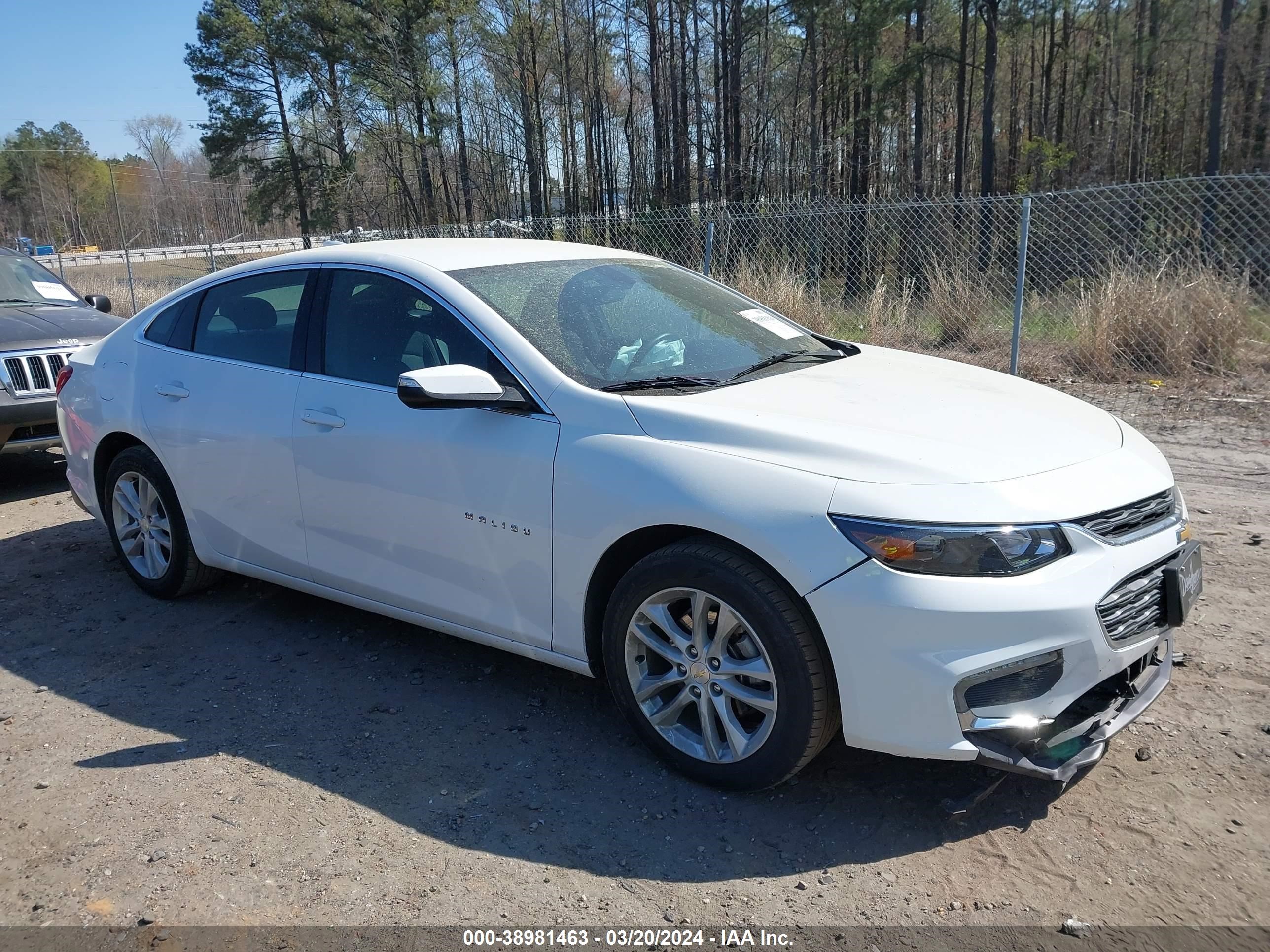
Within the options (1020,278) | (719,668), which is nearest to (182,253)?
(1020,278)

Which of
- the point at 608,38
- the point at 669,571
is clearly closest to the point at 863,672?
the point at 669,571

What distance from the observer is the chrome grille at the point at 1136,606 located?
262 centimetres

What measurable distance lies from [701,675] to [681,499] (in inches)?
22.1

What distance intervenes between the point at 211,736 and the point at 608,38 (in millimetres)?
30736

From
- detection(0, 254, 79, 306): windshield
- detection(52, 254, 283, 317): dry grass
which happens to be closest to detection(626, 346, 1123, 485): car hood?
detection(0, 254, 79, 306): windshield

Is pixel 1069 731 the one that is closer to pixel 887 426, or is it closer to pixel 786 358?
pixel 887 426

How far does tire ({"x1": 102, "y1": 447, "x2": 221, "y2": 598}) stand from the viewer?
4602 millimetres

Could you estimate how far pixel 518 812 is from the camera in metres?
2.98

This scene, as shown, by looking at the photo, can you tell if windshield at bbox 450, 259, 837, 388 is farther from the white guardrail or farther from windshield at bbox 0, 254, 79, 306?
the white guardrail

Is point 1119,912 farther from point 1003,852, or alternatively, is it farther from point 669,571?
point 669,571

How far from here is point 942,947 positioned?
91.7 inches

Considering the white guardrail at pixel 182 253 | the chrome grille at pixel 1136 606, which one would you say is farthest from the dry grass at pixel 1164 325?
the white guardrail at pixel 182 253

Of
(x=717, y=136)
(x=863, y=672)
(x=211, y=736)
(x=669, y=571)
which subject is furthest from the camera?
(x=717, y=136)

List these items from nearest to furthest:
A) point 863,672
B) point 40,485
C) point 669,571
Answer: point 863,672
point 669,571
point 40,485
